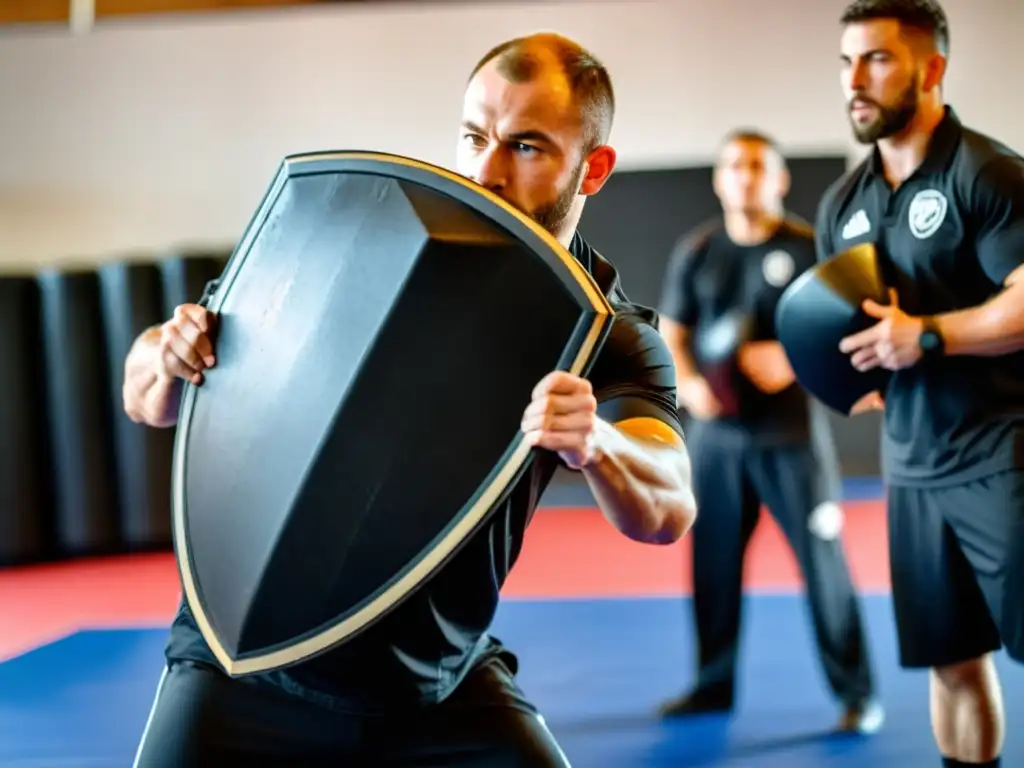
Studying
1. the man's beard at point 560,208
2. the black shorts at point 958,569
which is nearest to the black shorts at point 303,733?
the man's beard at point 560,208

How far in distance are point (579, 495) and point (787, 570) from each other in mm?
1699

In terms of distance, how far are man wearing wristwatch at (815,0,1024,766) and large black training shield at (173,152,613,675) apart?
126cm

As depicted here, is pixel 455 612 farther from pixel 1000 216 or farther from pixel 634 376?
pixel 1000 216

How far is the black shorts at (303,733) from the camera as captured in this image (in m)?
1.20

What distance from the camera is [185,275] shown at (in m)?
5.14

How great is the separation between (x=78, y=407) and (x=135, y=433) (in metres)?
0.30

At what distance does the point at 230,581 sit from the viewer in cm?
122

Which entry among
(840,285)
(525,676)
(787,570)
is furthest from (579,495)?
(840,285)

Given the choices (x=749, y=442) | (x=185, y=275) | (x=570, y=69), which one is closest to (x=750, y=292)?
(x=749, y=442)

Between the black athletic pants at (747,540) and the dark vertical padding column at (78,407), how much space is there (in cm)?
331

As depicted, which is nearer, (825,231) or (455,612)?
(455,612)

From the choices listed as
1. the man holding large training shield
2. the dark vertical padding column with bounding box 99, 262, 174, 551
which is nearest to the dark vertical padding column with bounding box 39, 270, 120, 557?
the dark vertical padding column with bounding box 99, 262, 174, 551

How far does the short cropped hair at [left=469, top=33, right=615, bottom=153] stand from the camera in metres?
1.29

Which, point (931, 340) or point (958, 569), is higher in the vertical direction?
point (931, 340)
